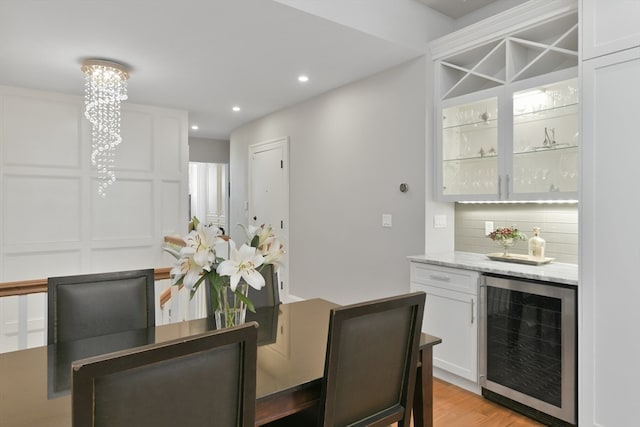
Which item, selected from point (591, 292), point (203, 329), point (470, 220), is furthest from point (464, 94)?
point (203, 329)

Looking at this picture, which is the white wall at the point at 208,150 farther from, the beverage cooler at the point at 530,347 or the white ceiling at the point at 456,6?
the beverage cooler at the point at 530,347

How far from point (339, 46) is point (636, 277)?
97.9 inches

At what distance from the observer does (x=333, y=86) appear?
13.9 ft

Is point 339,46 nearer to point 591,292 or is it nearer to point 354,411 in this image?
point 591,292

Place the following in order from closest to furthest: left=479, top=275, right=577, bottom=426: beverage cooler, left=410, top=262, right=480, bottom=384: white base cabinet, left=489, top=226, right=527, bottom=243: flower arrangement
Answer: left=479, top=275, right=577, bottom=426: beverage cooler → left=410, top=262, right=480, bottom=384: white base cabinet → left=489, top=226, right=527, bottom=243: flower arrangement

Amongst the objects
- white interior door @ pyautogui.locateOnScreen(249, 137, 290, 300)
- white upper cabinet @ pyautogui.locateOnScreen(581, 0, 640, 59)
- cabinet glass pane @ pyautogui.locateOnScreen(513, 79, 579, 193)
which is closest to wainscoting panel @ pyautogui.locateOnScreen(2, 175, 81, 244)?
white interior door @ pyautogui.locateOnScreen(249, 137, 290, 300)

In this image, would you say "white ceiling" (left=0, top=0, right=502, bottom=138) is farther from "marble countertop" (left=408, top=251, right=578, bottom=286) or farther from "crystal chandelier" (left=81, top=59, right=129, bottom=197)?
"marble countertop" (left=408, top=251, right=578, bottom=286)

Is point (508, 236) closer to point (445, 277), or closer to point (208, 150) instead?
point (445, 277)

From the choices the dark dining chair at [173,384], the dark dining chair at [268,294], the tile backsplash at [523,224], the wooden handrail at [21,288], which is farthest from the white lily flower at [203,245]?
the tile backsplash at [523,224]

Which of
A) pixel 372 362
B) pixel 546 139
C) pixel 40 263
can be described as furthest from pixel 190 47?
pixel 40 263

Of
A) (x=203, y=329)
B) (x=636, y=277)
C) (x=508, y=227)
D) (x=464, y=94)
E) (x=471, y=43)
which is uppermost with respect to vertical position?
(x=471, y=43)

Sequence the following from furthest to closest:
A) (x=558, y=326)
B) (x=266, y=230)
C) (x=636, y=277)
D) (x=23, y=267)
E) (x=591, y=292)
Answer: (x=23, y=267), (x=558, y=326), (x=591, y=292), (x=636, y=277), (x=266, y=230)

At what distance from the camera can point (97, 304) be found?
5.92 ft

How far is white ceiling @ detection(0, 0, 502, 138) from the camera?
2.59 metres
